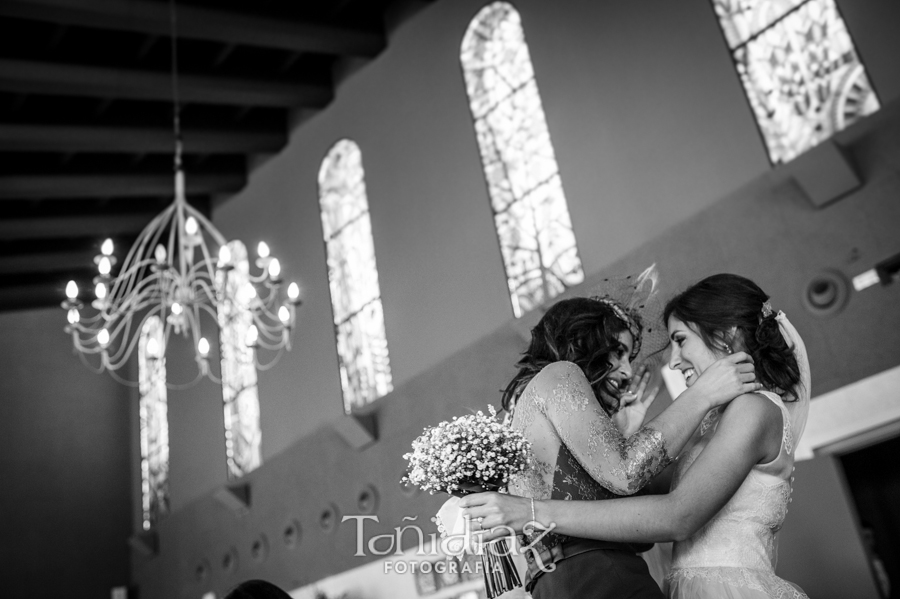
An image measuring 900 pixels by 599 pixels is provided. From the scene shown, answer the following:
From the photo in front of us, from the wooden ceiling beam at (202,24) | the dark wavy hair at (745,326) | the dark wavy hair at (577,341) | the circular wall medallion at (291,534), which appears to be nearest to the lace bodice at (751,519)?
the dark wavy hair at (745,326)

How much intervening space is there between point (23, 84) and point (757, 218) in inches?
243

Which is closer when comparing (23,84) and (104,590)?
(23,84)

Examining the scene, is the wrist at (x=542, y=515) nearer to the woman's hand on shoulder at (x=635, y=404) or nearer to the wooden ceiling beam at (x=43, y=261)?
the woman's hand on shoulder at (x=635, y=404)

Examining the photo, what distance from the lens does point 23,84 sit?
23.9ft

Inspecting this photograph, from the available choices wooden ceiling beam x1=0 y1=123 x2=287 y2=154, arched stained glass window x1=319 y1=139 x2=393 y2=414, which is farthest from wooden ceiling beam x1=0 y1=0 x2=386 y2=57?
wooden ceiling beam x1=0 y1=123 x2=287 y2=154

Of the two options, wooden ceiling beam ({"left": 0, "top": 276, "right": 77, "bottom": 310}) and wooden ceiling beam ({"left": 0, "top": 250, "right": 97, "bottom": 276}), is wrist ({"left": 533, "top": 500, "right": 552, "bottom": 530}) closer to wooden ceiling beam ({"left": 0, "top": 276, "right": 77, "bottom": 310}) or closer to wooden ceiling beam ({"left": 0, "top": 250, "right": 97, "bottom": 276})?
wooden ceiling beam ({"left": 0, "top": 250, "right": 97, "bottom": 276})

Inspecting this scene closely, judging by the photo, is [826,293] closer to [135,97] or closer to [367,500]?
[367,500]

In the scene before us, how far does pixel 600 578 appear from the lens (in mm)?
1838

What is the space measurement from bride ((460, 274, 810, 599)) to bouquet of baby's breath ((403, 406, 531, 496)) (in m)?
0.05

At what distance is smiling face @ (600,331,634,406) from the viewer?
6.81 ft

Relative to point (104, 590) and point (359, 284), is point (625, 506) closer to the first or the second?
point (359, 284)

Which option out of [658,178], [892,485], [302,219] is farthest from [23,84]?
[892,485]

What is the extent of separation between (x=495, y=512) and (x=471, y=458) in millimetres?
122

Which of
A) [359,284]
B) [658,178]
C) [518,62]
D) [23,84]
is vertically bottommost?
[658,178]
